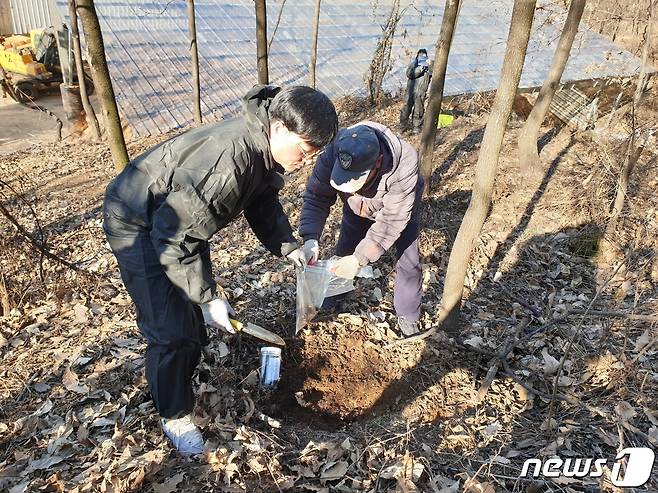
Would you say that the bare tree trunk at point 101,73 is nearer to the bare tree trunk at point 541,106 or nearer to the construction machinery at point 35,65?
the bare tree trunk at point 541,106

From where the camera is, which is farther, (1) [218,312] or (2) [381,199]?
(2) [381,199]

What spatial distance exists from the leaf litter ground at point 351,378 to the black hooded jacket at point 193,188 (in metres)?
1.00

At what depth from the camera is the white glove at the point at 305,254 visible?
3197 mm

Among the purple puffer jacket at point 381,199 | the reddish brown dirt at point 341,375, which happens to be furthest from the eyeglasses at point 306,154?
the reddish brown dirt at point 341,375

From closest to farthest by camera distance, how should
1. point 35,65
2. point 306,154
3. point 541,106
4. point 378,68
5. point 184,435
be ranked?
point 306,154
point 184,435
point 541,106
point 378,68
point 35,65

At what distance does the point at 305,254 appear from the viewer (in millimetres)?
3385

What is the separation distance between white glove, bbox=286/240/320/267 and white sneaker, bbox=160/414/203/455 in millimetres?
1202

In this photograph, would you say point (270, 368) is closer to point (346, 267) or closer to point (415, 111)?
point (346, 267)

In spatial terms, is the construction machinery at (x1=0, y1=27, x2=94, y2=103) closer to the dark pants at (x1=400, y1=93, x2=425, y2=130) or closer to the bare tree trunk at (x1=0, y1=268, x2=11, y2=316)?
the dark pants at (x1=400, y1=93, x2=425, y2=130)

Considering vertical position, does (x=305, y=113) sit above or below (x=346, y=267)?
above

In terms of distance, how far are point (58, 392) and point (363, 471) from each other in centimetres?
197

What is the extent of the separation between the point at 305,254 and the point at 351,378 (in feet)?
3.27

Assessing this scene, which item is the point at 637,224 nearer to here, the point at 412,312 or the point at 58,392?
the point at 412,312

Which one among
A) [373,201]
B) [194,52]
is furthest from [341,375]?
[194,52]
